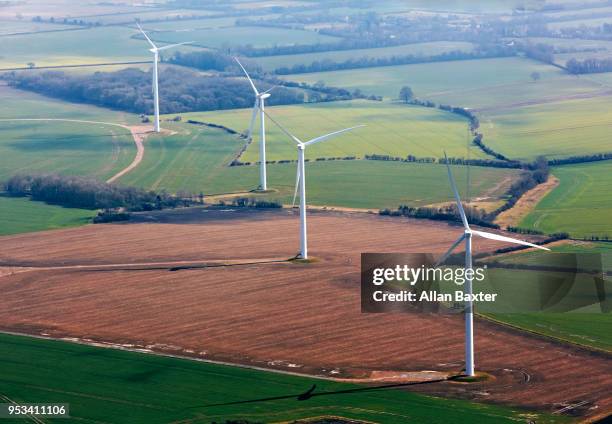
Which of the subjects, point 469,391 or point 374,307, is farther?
point 374,307

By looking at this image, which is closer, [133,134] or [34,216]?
[34,216]

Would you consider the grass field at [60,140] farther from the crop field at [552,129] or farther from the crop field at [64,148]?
the crop field at [552,129]


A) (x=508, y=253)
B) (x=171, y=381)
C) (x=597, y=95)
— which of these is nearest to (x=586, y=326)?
(x=508, y=253)

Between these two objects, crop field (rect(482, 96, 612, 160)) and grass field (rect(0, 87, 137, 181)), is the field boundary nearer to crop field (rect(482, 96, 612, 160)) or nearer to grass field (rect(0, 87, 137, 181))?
crop field (rect(482, 96, 612, 160))

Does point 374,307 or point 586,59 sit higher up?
point 586,59

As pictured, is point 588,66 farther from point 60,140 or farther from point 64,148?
point 64,148

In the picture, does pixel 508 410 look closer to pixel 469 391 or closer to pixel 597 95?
pixel 469 391

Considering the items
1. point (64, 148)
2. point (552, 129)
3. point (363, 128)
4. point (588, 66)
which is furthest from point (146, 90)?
point (588, 66)

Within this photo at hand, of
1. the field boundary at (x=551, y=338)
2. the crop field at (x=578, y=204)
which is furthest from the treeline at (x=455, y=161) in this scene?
the field boundary at (x=551, y=338)
